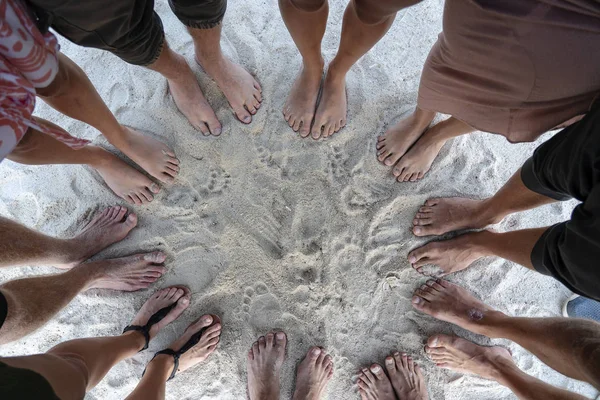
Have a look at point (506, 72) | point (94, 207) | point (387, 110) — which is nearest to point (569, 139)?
point (506, 72)

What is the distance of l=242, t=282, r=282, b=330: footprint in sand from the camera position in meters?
1.61

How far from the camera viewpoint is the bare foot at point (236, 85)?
1562 millimetres

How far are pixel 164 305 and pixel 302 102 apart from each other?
1009mm

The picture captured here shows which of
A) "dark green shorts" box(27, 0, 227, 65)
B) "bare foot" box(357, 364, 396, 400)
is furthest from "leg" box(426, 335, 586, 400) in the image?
"dark green shorts" box(27, 0, 227, 65)

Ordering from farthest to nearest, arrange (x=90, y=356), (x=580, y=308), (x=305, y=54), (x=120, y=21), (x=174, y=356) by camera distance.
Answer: (x=580, y=308) → (x=174, y=356) → (x=305, y=54) → (x=90, y=356) → (x=120, y=21)

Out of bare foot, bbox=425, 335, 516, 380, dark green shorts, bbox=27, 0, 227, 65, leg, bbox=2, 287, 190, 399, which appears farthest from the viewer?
bare foot, bbox=425, 335, 516, 380

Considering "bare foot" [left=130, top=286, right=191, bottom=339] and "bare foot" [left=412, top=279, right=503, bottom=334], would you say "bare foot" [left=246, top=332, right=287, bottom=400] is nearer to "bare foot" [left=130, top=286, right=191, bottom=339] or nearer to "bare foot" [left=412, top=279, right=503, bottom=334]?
"bare foot" [left=130, top=286, right=191, bottom=339]

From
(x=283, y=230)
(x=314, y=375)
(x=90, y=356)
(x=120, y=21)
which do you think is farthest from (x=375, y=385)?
(x=120, y=21)

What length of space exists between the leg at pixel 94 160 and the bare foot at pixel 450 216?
1116mm

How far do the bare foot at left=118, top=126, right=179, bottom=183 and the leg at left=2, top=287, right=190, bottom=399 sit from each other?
0.49m

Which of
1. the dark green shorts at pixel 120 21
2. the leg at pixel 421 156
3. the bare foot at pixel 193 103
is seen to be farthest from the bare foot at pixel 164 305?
the leg at pixel 421 156

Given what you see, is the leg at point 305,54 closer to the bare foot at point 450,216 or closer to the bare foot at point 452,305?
the bare foot at point 450,216

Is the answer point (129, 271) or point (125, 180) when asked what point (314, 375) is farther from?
point (125, 180)

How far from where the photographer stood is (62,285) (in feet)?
4.60
